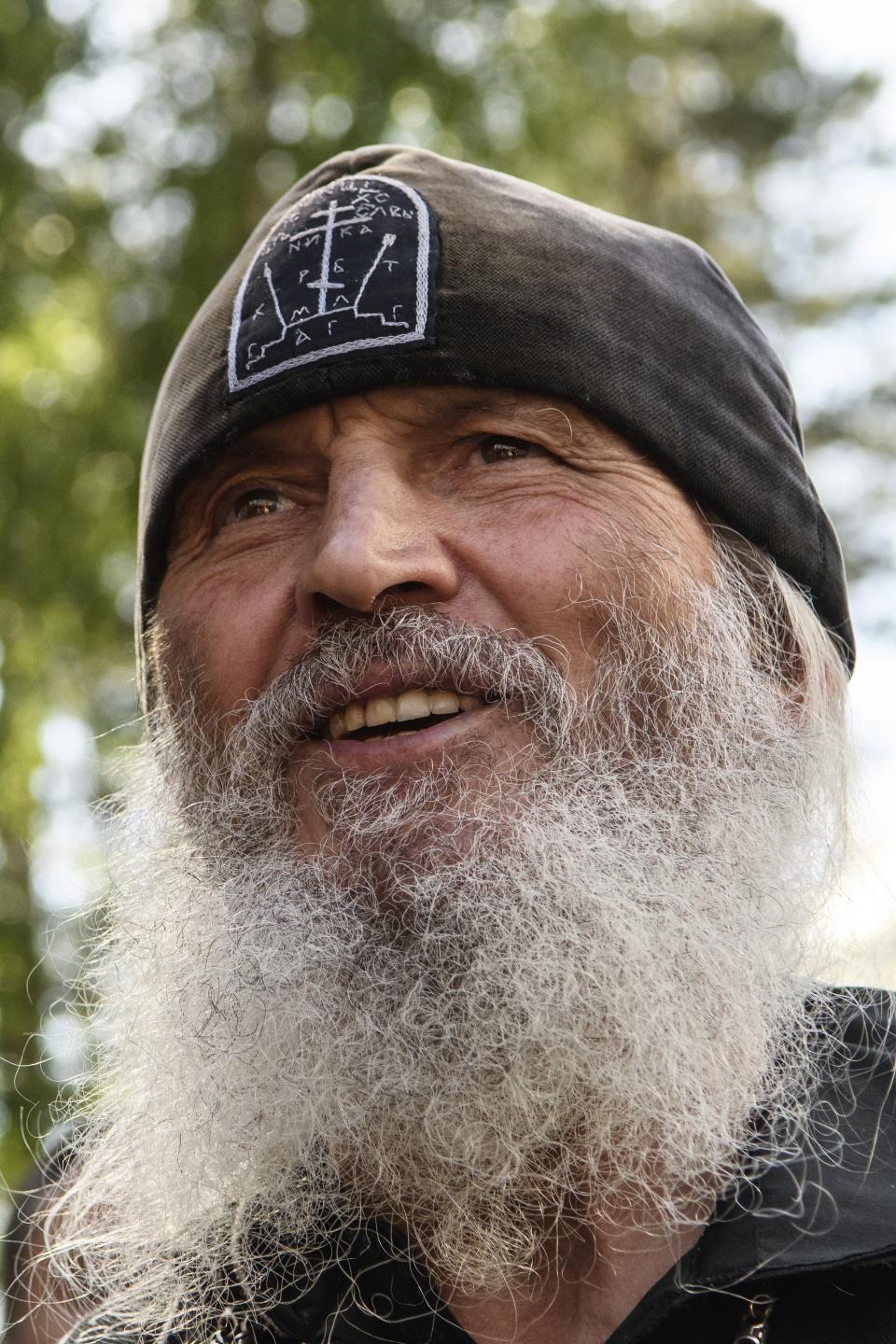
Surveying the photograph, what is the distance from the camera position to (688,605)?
236 centimetres

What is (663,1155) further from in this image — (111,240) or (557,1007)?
(111,240)

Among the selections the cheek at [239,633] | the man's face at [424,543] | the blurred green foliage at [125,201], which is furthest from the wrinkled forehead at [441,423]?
the blurred green foliage at [125,201]

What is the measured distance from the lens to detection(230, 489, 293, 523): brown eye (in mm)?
2496

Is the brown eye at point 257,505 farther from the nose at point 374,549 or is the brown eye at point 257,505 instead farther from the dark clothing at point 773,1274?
the dark clothing at point 773,1274

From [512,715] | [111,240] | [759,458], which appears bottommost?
[512,715]

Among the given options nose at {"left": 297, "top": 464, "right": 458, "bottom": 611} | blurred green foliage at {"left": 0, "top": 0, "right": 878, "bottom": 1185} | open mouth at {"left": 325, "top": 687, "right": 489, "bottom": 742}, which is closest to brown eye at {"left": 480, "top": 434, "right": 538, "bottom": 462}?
nose at {"left": 297, "top": 464, "right": 458, "bottom": 611}

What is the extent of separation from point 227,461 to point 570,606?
749 millimetres

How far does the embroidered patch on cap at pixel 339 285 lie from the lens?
7.59ft

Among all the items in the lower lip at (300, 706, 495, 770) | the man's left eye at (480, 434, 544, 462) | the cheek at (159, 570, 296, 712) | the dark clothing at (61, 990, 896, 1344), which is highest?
the man's left eye at (480, 434, 544, 462)

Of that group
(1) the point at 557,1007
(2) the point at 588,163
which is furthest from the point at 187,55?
(1) the point at 557,1007

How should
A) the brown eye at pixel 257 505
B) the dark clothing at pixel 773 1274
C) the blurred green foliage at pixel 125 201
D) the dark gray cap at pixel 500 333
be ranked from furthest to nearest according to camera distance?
1. the blurred green foliage at pixel 125 201
2. the brown eye at pixel 257 505
3. the dark gray cap at pixel 500 333
4. the dark clothing at pixel 773 1274

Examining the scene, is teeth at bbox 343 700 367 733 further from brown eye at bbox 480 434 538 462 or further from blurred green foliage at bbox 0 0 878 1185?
blurred green foliage at bbox 0 0 878 1185

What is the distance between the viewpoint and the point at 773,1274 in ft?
5.94

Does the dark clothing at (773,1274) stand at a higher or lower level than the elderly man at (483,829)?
lower
